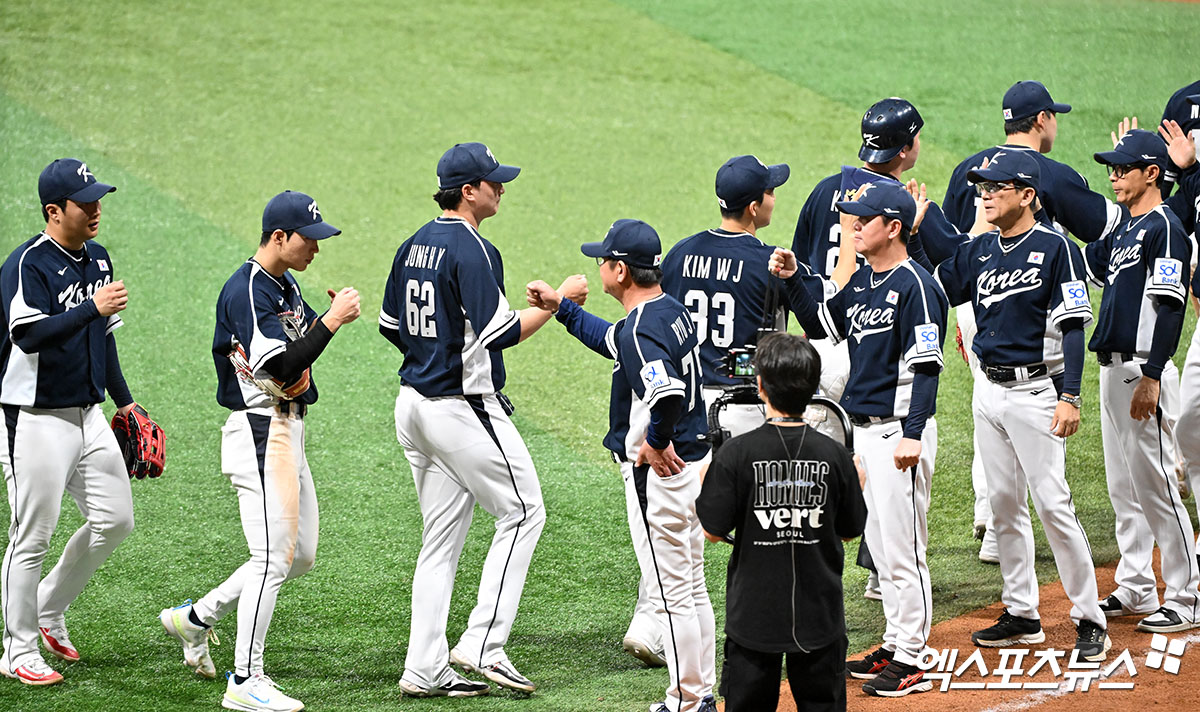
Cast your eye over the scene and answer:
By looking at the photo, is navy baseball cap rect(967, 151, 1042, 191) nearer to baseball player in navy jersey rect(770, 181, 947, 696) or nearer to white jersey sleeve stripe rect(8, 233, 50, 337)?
baseball player in navy jersey rect(770, 181, 947, 696)

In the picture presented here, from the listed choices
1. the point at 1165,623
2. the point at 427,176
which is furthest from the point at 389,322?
the point at 427,176

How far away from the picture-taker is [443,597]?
503 cm

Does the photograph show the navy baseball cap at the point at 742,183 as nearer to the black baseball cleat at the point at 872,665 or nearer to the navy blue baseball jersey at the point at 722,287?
the navy blue baseball jersey at the point at 722,287

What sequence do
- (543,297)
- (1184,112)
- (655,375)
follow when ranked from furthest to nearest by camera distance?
(1184,112), (543,297), (655,375)

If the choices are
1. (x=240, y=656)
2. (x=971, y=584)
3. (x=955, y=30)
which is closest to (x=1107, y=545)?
(x=971, y=584)

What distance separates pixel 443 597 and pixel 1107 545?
3542 millimetres

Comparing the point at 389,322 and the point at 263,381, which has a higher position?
the point at 389,322

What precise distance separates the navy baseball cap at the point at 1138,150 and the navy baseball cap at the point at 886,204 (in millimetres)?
1142

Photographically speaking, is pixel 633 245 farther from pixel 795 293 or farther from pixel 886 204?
pixel 886 204

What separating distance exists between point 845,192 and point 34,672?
12.8 feet

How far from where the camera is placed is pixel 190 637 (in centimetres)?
511

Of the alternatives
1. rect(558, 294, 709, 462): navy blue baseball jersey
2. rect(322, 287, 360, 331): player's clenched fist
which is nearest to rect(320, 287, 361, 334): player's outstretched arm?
rect(322, 287, 360, 331): player's clenched fist

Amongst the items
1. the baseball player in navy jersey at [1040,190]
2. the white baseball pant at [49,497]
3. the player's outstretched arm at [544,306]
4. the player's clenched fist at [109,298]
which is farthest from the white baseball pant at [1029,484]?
the white baseball pant at [49,497]

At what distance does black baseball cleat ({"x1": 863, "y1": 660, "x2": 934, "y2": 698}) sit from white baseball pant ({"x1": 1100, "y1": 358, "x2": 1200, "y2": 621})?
121 centimetres
